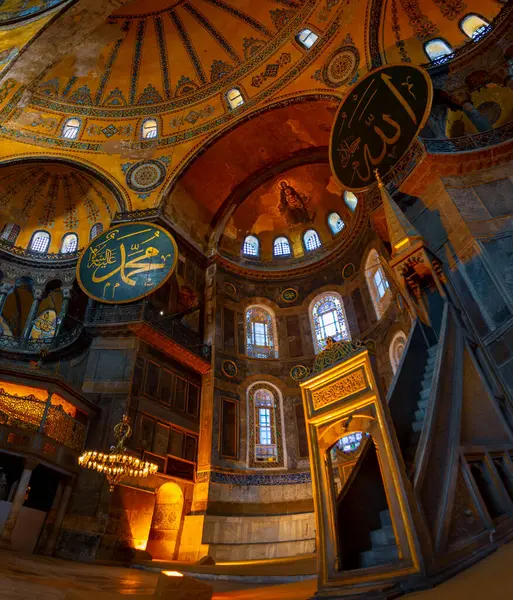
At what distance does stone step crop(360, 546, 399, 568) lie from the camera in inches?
114

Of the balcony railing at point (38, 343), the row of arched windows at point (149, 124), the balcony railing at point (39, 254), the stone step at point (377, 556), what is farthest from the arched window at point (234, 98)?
the stone step at point (377, 556)

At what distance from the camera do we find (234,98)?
15508mm

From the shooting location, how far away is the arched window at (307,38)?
1384cm

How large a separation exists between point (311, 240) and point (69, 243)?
10.1 meters

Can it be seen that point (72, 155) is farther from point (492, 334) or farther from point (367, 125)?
point (492, 334)

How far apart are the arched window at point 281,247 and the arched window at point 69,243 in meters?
8.30

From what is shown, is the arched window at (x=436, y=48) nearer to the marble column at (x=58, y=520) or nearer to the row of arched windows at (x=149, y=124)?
the row of arched windows at (x=149, y=124)

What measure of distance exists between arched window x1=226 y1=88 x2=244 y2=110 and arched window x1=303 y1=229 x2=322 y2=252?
5.89 m

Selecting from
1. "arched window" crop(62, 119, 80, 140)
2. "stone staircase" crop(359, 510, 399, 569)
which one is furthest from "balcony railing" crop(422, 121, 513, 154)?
"arched window" crop(62, 119, 80, 140)

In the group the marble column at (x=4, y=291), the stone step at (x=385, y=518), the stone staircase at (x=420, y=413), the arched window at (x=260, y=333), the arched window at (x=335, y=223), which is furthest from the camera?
the arched window at (x=335, y=223)

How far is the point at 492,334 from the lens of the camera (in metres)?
5.69

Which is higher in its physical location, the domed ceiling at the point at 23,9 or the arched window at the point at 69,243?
the domed ceiling at the point at 23,9

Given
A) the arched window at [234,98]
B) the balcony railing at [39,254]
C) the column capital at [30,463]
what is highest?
the arched window at [234,98]

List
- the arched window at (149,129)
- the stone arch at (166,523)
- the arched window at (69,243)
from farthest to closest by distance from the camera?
the arched window at (149,129) → the arched window at (69,243) → the stone arch at (166,523)
